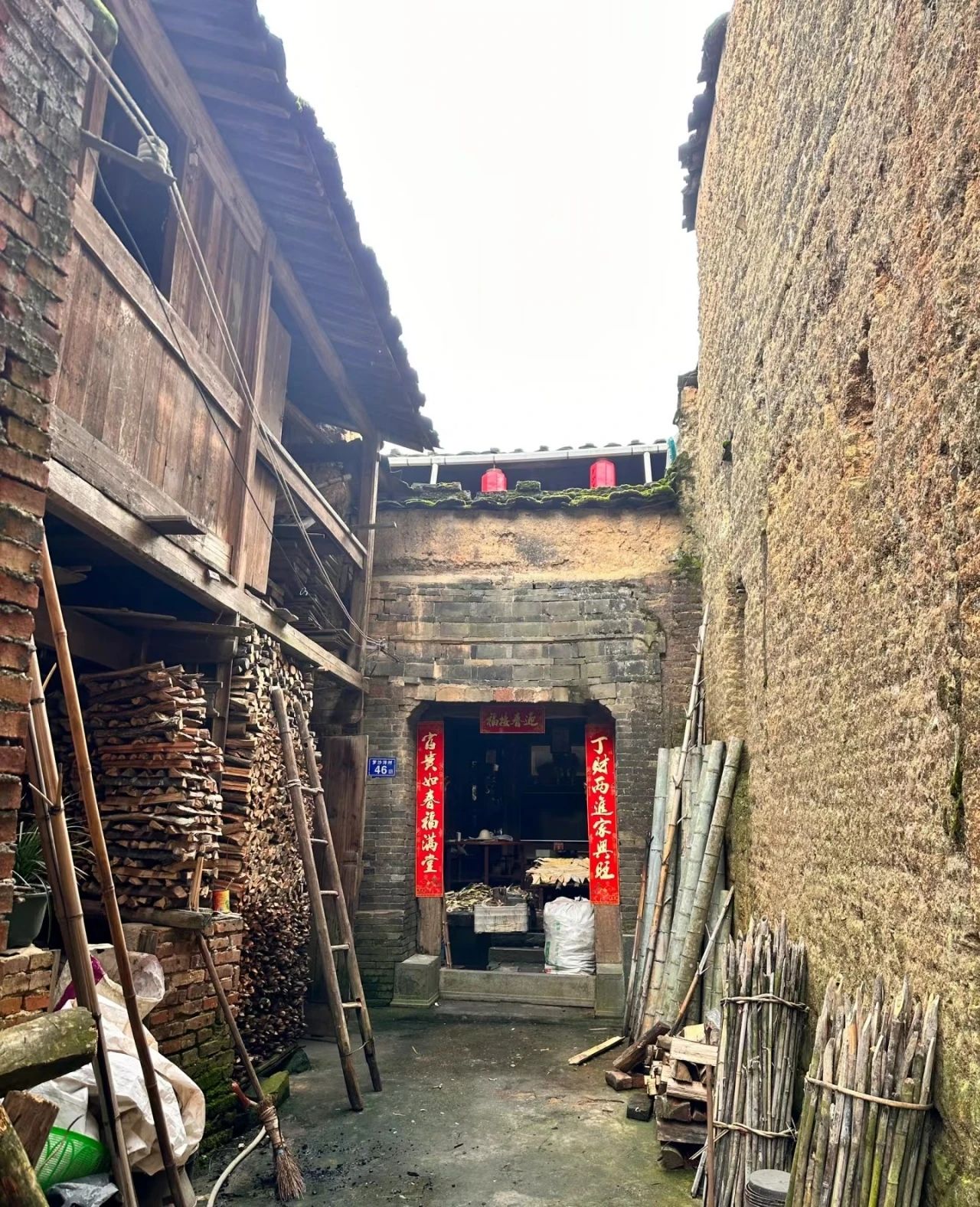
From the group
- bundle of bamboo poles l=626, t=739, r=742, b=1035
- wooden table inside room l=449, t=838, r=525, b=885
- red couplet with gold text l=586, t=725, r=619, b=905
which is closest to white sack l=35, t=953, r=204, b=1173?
bundle of bamboo poles l=626, t=739, r=742, b=1035

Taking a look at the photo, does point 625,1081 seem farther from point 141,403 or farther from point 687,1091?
point 141,403

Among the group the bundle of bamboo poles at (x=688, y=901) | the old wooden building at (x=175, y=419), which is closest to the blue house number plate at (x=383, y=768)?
the old wooden building at (x=175, y=419)

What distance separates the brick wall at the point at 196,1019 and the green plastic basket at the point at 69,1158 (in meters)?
1.59

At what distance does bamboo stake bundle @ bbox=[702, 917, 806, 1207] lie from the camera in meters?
3.76

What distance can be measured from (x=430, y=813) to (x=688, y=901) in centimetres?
356

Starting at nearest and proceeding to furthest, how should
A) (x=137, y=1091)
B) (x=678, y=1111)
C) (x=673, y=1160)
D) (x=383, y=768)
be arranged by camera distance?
1. (x=137, y=1091)
2. (x=673, y=1160)
3. (x=678, y=1111)
4. (x=383, y=768)

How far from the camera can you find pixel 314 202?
20.6 feet

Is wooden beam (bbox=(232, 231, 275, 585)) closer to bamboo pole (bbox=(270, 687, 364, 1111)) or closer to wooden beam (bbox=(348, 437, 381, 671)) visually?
bamboo pole (bbox=(270, 687, 364, 1111))

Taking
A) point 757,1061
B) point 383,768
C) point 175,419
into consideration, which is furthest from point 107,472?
point 383,768

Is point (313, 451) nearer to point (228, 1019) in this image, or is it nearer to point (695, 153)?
point (695, 153)

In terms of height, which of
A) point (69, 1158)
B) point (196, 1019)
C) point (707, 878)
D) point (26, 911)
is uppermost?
point (26, 911)

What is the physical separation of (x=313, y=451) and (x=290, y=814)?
167 inches

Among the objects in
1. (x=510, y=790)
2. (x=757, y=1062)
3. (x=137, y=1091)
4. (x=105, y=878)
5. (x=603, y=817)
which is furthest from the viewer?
(x=510, y=790)

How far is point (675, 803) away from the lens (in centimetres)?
721
